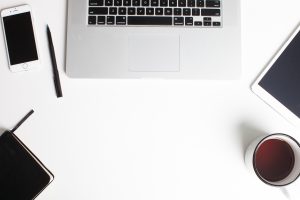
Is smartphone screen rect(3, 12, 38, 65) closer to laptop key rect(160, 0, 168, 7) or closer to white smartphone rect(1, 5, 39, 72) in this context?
white smartphone rect(1, 5, 39, 72)

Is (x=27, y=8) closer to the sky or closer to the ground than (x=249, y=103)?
closer to the sky

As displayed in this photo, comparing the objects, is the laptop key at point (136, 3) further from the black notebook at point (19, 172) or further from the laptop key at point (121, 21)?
the black notebook at point (19, 172)

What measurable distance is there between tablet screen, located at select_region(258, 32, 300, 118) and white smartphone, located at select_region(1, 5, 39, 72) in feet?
1.52

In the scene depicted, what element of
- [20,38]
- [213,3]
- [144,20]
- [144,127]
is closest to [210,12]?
[213,3]

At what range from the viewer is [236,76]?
2.22 feet

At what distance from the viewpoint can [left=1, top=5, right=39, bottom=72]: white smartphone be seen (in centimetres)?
69

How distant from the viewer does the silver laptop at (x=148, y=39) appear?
0.68 metres

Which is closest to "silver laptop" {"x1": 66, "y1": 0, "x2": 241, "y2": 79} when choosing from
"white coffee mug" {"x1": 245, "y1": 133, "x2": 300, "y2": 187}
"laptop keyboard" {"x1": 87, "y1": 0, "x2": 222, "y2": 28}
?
"laptop keyboard" {"x1": 87, "y1": 0, "x2": 222, "y2": 28}

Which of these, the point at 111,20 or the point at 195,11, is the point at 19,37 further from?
the point at 195,11

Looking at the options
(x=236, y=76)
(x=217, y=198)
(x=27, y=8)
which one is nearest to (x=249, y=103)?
(x=236, y=76)

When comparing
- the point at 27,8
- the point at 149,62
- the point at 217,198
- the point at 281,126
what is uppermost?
the point at 27,8

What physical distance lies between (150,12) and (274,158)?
1.19ft

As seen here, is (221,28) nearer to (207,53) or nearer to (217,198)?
(207,53)

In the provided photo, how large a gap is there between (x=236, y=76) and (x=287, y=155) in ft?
0.58
